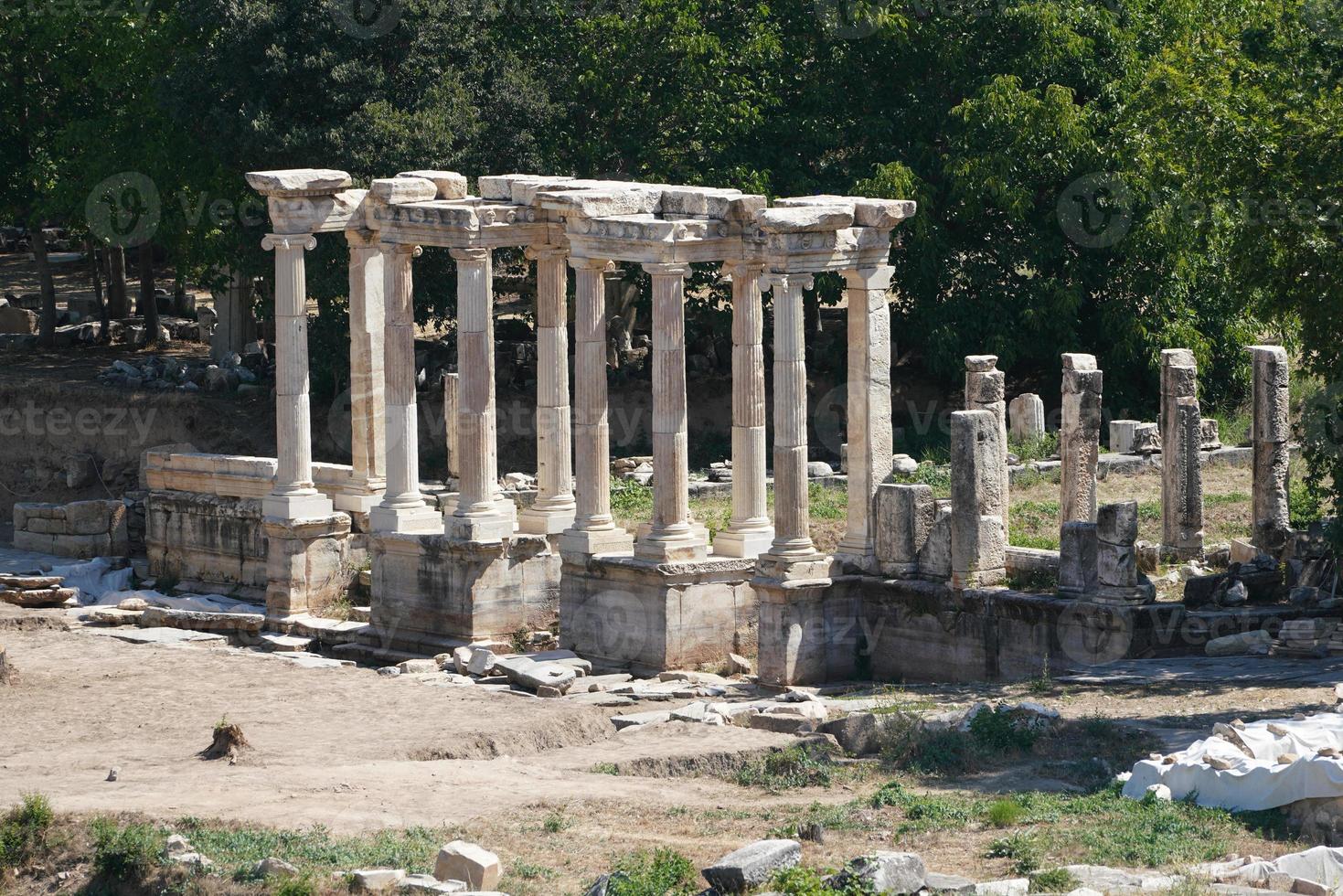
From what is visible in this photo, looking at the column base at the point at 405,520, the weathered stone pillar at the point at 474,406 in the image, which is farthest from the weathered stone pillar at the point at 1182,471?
the column base at the point at 405,520

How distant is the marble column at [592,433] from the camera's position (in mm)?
28266

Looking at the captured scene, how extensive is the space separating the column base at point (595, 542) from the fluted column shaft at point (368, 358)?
372cm

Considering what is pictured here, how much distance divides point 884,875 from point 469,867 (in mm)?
3151

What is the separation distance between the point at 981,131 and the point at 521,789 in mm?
18011

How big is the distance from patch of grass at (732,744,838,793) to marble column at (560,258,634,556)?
6326mm

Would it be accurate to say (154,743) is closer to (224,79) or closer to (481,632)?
(481,632)

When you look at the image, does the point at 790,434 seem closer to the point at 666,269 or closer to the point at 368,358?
the point at 666,269

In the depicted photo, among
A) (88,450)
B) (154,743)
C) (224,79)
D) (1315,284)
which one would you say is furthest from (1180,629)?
(88,450)

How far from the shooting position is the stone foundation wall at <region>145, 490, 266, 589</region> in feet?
105

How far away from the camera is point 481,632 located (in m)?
29.0

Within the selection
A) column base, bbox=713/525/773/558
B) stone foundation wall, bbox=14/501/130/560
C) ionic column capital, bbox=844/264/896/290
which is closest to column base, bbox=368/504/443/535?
column base, bbox=713/525/773/558

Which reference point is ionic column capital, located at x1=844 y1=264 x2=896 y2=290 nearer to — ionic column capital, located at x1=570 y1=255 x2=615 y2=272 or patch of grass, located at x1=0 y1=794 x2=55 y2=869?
A: ionic column capital, located at x1=570 y1=255 x2=615 y2=272

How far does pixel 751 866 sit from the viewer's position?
1811cm

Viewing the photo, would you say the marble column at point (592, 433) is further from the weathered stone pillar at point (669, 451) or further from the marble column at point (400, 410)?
the marble column at point (400, 410)
